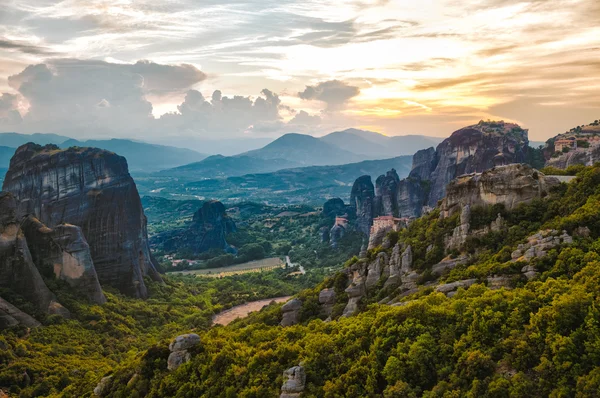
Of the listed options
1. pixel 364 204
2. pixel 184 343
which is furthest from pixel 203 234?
pixel 184 343

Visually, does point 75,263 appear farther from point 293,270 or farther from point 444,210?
point 293,270

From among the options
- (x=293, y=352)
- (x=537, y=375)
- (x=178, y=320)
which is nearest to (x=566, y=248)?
(x=537, y=375)

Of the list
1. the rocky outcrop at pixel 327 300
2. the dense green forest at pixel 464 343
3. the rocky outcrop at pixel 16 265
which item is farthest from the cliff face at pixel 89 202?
the rocky outcrop at pixel 327 300

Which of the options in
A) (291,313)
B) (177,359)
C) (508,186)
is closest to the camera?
(177,359)

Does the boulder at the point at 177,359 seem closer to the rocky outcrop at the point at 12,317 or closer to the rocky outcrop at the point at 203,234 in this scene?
the rocky outcrop at the point at 12,317

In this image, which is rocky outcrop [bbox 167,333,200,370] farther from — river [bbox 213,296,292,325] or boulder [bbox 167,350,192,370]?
river [bbox 213,296,292,325]

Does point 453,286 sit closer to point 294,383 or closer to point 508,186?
point 508,186

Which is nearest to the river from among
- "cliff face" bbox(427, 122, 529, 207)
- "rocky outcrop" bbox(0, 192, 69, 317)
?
"rocky outcrop" bbox(0, 192, 69, 317)
